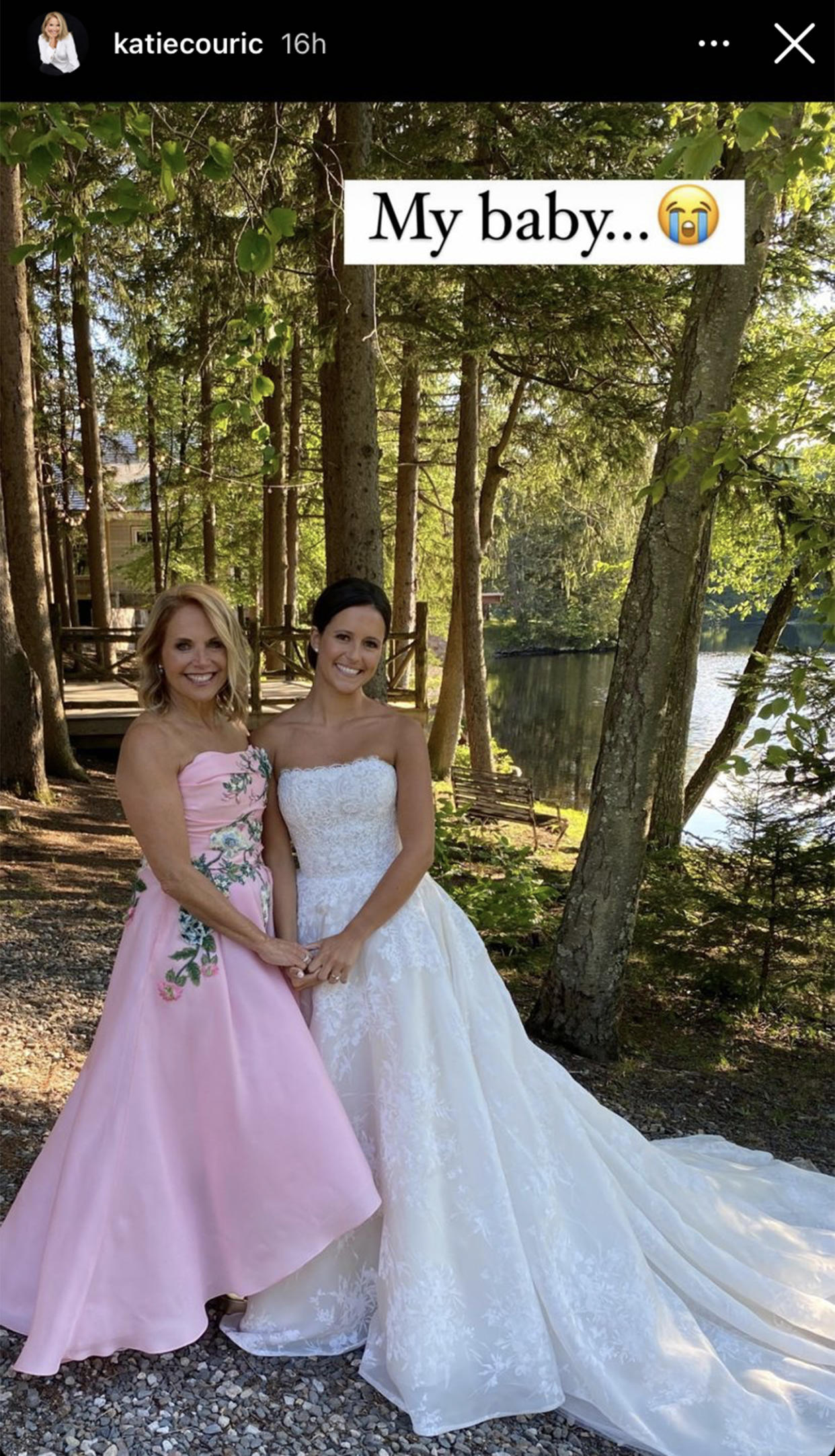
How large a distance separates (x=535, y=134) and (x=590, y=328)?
191 cm

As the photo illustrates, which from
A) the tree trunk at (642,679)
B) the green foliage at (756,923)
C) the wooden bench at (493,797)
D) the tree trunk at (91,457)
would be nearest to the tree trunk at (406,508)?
the tree trunk at (91,457)

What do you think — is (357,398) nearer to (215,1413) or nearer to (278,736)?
(278,736)

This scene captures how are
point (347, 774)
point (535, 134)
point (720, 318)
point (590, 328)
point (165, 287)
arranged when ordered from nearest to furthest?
point (347, 774) → point (720, 318) → point (535, 134) → point (590, 328) → point (165, 287)

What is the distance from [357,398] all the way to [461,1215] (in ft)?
Result: 16.5

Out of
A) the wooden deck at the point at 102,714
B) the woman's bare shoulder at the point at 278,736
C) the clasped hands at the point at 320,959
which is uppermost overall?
the woman's bare shoulder at the point at 278,736

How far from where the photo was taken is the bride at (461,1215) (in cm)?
280

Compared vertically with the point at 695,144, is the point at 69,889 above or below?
below

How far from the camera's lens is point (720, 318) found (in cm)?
505

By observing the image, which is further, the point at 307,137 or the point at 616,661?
the point at 307,137
